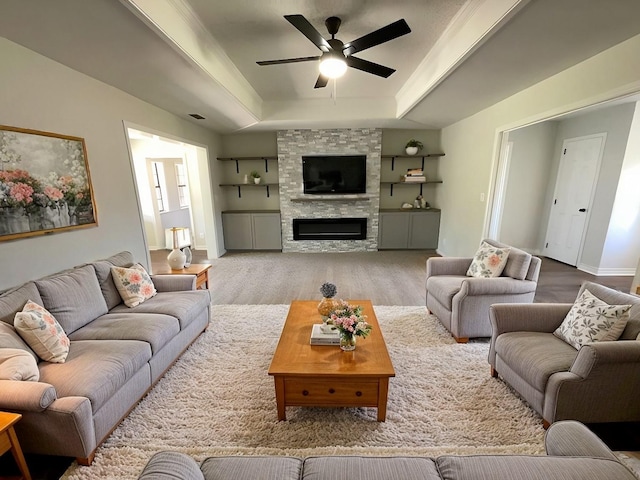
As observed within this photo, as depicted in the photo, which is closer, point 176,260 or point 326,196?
point 176,260

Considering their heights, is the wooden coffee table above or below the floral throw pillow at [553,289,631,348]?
below

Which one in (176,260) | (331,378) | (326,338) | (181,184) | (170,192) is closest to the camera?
(331,378)

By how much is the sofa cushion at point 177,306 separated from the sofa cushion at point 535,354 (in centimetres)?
245

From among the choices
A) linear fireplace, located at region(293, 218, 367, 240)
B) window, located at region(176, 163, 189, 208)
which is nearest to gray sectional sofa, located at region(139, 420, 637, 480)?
linear fireplace, located at region(293, 218, 367, 240)

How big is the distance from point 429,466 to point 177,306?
7.06 ft

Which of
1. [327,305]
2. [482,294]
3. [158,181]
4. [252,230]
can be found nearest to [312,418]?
[327,305]

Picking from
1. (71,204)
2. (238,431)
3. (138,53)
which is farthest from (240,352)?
(138,53)

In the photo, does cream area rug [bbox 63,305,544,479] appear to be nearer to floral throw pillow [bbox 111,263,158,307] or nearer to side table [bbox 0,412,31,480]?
side table [bbox 0,412,31,480]

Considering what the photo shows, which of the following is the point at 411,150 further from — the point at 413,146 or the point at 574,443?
the point at 574,443

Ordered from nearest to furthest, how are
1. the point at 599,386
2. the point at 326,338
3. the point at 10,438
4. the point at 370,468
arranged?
1. the point at 370,468
2. the point at 10,438
3. the point at 599,386
4. the point at 326,338

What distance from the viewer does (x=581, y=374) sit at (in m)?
1.57

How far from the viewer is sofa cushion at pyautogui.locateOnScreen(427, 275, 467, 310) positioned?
2707 millimetres

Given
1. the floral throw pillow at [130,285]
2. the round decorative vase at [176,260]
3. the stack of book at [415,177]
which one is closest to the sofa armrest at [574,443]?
the floral throw pillow at [130,285]

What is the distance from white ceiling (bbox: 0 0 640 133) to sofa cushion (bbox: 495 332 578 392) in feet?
6.90
